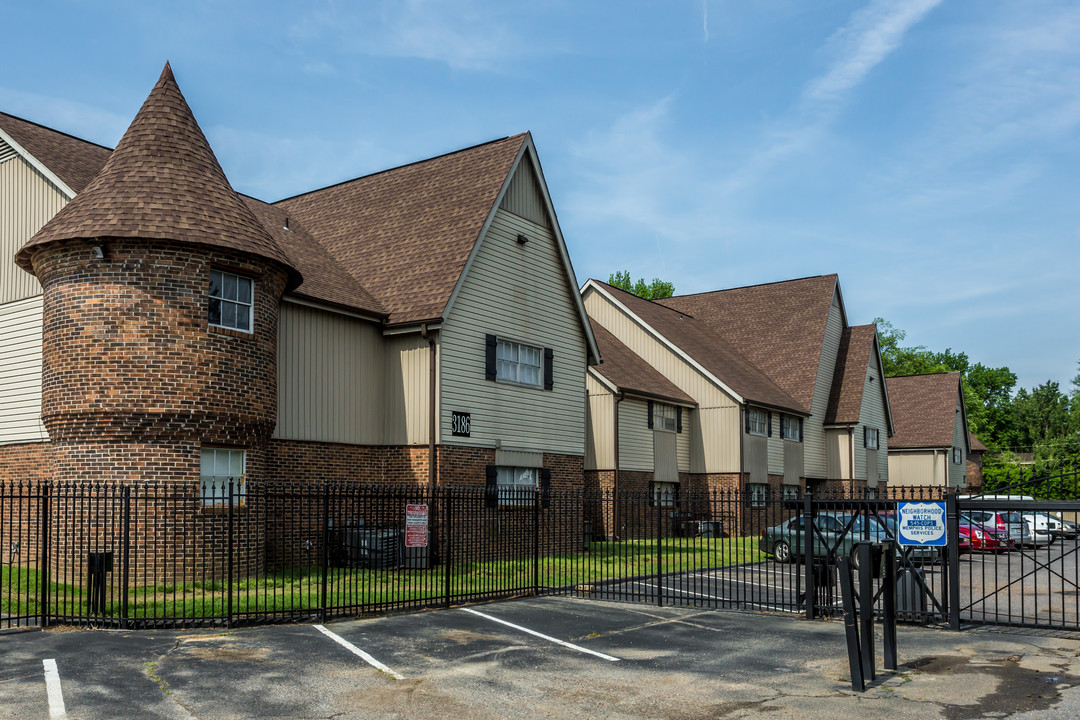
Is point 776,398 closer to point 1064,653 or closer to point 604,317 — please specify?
point 604,317

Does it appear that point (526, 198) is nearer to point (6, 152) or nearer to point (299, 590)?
point (6, 152)

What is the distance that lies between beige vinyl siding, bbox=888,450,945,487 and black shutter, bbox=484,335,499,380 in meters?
38.4

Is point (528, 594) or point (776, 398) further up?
point (776, 398)

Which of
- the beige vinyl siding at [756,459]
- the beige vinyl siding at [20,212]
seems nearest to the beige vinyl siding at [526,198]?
the beige vinyl siding at [20,212]

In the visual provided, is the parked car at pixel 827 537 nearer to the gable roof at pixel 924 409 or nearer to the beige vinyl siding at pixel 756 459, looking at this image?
the beige vinyl siding at pixel 756 459

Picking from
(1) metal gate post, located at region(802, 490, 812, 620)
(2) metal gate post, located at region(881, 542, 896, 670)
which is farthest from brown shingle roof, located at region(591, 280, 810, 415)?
(2) metal gate post, located at region(881, 542, 896, 670)

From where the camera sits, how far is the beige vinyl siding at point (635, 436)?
108 feet

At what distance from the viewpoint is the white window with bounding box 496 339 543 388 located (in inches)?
968

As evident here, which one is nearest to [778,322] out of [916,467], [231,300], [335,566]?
[916,467]

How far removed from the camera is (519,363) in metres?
25.3

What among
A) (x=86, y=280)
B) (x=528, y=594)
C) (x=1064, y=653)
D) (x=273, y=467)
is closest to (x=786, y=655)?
(x=1064, y=653)

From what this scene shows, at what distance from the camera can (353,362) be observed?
22609 millimetres

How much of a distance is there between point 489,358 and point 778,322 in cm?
2645

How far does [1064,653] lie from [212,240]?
1531 cm
